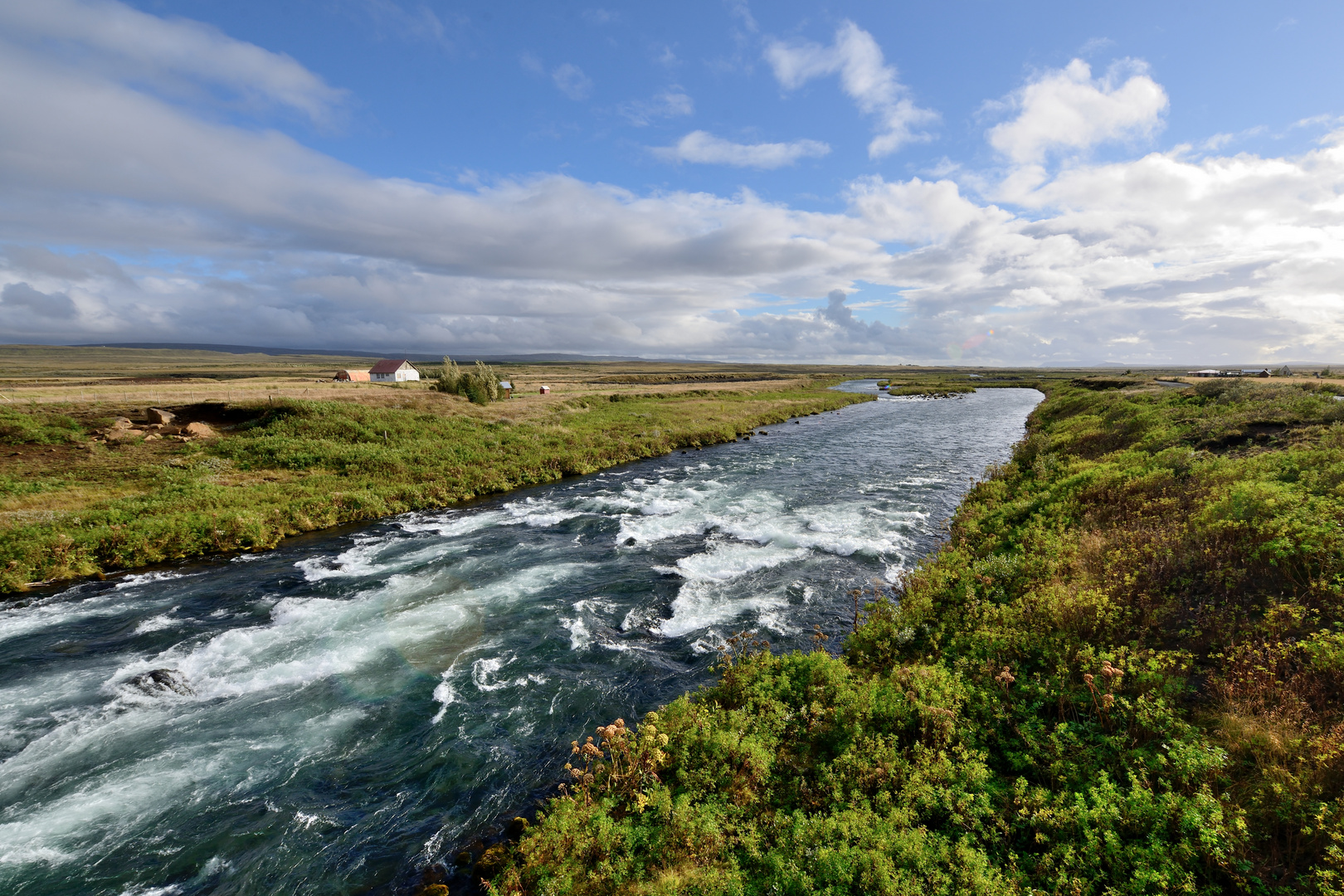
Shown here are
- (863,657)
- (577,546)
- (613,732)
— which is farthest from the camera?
(577,546)

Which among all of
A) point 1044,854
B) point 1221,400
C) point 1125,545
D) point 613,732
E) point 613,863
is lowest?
point 613,863

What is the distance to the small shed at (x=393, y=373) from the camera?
349ft

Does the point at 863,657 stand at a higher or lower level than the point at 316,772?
higher

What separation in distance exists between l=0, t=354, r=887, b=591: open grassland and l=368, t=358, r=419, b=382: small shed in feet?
208

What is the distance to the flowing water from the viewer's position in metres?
8.27

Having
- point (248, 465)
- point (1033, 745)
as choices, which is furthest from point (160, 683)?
Result: point (248, 465)

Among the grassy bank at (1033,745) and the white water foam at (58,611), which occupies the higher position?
the grassy bank at (1033,745)

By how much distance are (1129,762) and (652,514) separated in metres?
19.4

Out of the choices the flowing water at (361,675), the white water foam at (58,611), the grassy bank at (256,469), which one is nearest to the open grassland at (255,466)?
the grassy bank at (256,469)

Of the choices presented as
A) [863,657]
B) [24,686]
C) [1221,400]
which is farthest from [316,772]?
[1221,400]

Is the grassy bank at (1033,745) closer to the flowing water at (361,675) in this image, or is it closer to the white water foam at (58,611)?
the flowing water at (361,675)

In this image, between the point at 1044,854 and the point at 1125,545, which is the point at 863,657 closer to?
the point at 1044,854

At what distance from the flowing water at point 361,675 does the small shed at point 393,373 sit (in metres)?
95.9

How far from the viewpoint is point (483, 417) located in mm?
45031
